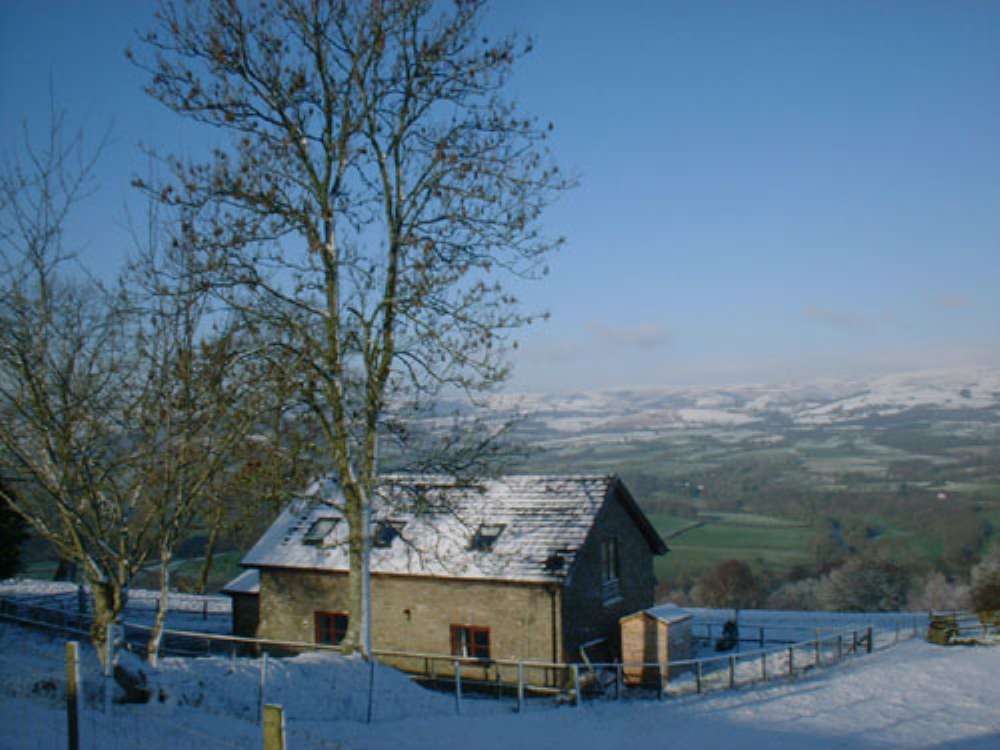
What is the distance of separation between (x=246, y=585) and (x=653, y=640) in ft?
41.8

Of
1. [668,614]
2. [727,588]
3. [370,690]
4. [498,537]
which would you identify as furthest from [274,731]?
[727,588]

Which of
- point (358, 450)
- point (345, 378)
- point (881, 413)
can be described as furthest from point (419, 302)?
point (881, 413)

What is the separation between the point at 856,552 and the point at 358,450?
5808 cm

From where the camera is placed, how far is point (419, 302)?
15.8 metres

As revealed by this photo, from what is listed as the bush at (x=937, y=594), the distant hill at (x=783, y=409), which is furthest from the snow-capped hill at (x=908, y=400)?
the bush at (x=937, y=594)

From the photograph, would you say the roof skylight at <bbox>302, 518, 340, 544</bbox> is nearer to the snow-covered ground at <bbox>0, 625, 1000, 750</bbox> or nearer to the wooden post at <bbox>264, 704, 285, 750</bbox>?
the snow-covered ground at <bbox>0, 625, 1000, 750</bbox>

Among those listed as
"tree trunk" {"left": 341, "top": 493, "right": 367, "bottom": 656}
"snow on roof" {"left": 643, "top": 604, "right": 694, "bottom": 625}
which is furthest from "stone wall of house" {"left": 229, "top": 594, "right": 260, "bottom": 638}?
"snow on roof" {"left": 643, "top": 604, "right": 694, "bottom": 625}

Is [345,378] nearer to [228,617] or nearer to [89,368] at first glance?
[89,368]

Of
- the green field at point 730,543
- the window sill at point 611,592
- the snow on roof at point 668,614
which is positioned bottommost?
the green field at point 730,543

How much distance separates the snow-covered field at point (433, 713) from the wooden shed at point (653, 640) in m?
2.97

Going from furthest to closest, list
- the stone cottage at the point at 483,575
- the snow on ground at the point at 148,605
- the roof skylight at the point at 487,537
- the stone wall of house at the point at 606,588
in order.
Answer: the snow on ground at the point at 148,605
the roof skylight at the point at 487,537
the stone wall of house at the point at 606,588
the stone cottage at the point at 483,575

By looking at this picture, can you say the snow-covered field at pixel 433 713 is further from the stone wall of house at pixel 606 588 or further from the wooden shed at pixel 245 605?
the wooden shed at pixel 245 605

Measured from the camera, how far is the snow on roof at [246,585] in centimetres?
2484

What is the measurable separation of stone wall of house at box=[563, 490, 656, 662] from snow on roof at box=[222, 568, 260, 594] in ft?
33.4
